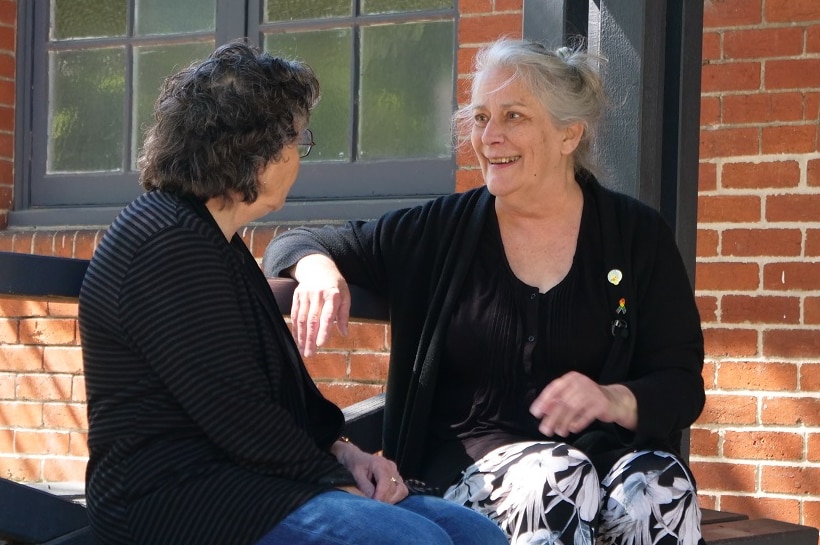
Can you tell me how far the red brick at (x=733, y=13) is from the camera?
4.28m

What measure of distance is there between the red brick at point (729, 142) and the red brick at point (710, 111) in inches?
1.1

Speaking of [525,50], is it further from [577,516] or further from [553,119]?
[577,516]

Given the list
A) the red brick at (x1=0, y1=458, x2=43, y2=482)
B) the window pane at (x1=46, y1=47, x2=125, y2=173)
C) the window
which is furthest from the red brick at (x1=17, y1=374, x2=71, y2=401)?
the window pane at (x1=46, y1=47, x2=125, y2=173)

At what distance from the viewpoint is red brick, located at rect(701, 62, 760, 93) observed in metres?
4.29

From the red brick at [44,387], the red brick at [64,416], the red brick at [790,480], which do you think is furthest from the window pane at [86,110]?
the red brick at [790,480]

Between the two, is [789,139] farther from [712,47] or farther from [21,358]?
[21,358]

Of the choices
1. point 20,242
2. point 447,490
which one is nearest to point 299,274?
point 447,490

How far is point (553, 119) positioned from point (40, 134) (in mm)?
2995

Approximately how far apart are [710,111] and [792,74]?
0.28m

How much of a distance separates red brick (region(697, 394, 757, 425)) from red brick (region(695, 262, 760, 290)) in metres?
0.35

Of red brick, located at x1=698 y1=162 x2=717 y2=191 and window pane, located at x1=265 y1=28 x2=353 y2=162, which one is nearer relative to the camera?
red brick, located at x1=698 y1=162 x2=717 y2=191

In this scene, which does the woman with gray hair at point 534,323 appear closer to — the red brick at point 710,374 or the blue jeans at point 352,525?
the blue jeans at point 352,525

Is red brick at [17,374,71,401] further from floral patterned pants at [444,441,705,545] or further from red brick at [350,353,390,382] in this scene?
floral patterned pants at [444,441,705,545]

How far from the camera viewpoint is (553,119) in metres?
2.91
